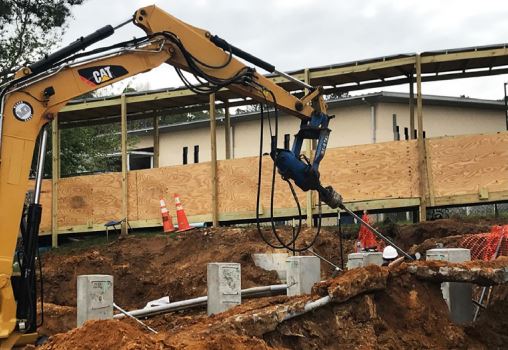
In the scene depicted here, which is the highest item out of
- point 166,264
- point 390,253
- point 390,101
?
point 390,101

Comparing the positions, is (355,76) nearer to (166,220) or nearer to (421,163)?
(421,163)

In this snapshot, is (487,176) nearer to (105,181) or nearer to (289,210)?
(289,210)

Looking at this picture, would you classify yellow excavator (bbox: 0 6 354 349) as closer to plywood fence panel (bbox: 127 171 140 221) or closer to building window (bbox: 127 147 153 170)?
plywood fence panel (bbox: 127 171 140 221)

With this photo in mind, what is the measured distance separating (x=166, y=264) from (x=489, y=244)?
7.30m

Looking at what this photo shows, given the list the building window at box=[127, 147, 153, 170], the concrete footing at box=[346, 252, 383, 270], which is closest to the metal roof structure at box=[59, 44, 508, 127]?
the concrete footing at box=[346, 252, 383, 270]

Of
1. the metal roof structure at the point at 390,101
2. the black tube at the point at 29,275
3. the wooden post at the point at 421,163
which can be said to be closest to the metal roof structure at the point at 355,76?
the wooden post at the point at 421,163

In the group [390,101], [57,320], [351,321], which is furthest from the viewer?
[390,101]

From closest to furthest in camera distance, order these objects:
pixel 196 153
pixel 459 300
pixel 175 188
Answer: pixel 459 300
pixel 175 188
pixel 196 153

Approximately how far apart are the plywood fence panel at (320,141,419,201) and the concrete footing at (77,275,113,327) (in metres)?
9.13

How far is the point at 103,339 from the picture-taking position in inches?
230

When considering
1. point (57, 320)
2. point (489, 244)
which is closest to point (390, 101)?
point (489, 244)

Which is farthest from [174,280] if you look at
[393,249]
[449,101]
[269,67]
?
[449,101]

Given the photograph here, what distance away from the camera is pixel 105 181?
1867 cm

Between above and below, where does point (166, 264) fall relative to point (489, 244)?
below
